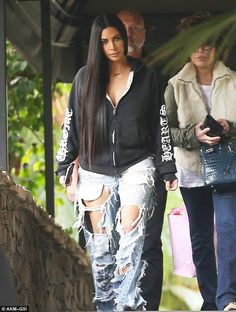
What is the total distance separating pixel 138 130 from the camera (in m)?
7.06

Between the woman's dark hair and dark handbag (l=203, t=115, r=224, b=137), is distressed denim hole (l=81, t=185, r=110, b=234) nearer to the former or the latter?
the woman's dark hair

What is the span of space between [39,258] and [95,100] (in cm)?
152

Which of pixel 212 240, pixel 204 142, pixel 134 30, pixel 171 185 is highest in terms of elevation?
pixel 134 30

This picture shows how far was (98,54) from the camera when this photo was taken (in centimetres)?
716

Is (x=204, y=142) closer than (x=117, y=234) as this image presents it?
No

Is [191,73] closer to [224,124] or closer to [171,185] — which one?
[224,124]

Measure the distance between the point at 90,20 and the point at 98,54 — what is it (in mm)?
1508

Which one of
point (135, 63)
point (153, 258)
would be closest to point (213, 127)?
point (135, 63)

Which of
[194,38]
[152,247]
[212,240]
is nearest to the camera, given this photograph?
[194,38]

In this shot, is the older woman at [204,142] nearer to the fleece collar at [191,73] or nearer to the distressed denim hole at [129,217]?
the fleece collar at [191,73]

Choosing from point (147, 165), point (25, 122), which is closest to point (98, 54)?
point (147, 165)

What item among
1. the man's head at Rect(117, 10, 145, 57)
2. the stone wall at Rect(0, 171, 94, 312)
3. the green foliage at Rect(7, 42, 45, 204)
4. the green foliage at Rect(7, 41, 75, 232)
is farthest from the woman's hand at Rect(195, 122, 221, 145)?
the green foliage at Rect(7, 42, 45, 204)

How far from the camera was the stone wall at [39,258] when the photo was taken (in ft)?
18.2

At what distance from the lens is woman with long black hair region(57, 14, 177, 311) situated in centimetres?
695
